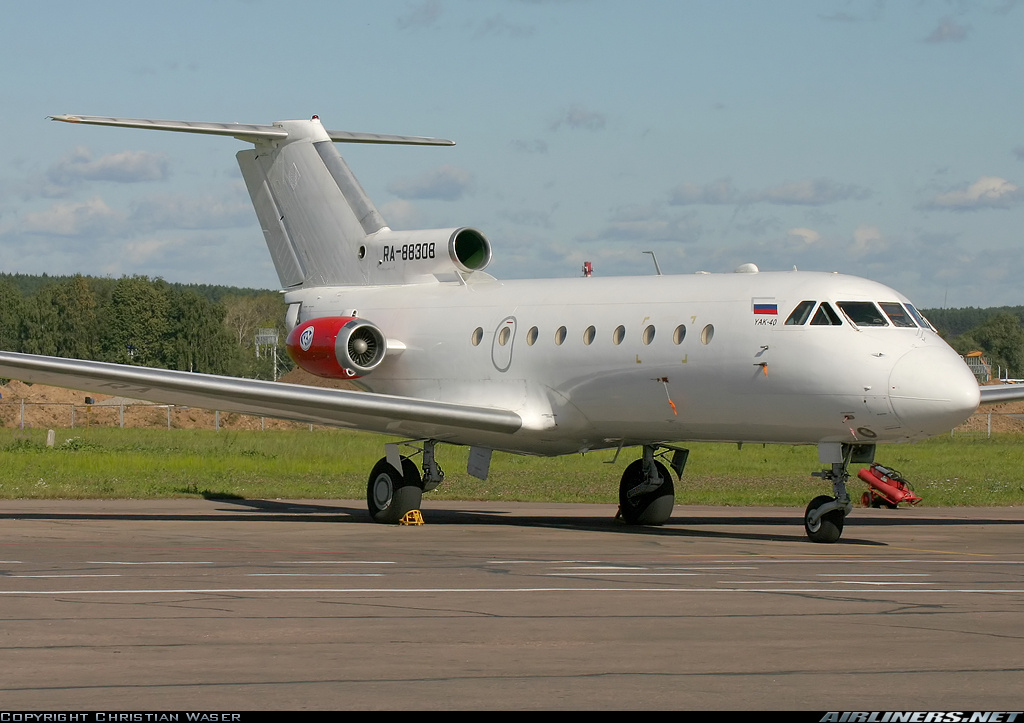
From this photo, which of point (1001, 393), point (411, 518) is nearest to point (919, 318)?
point (1001, 393)

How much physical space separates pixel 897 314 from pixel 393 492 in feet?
26.3

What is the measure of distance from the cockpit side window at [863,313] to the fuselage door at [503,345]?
221 inches

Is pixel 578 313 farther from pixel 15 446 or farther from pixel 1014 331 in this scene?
pixel 1014 331

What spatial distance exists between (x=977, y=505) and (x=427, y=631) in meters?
18.7

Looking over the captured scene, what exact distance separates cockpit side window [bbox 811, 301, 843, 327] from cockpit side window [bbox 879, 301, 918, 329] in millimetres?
669

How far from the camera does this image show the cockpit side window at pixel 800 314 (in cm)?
1780

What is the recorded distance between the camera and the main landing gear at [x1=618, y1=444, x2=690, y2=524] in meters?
21.5

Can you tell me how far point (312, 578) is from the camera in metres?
13.0

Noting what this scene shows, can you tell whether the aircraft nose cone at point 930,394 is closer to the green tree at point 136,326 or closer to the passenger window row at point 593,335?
the passenger window row at point 593,335

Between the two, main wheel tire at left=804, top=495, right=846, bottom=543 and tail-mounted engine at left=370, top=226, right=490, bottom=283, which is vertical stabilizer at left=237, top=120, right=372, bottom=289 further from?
main wheel tire at left=804, top=495, right=846, bottom=543

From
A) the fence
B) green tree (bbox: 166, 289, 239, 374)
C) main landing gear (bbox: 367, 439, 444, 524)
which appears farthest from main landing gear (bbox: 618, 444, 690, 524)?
green tree (bbox: 166, 289, 239, 374)

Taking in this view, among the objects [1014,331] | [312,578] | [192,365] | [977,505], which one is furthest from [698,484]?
[1014,331]

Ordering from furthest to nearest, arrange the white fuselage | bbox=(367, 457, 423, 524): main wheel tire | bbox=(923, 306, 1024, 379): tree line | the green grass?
bbox=(923, 306, 1024, 379): tree line < the green grass < bbox=(367, 457, 423, 524): main wheel tire < the white fuselage

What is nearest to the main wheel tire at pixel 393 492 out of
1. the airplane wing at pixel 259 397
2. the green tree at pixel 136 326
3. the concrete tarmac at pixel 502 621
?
the airplane wing at pixel 259 397
